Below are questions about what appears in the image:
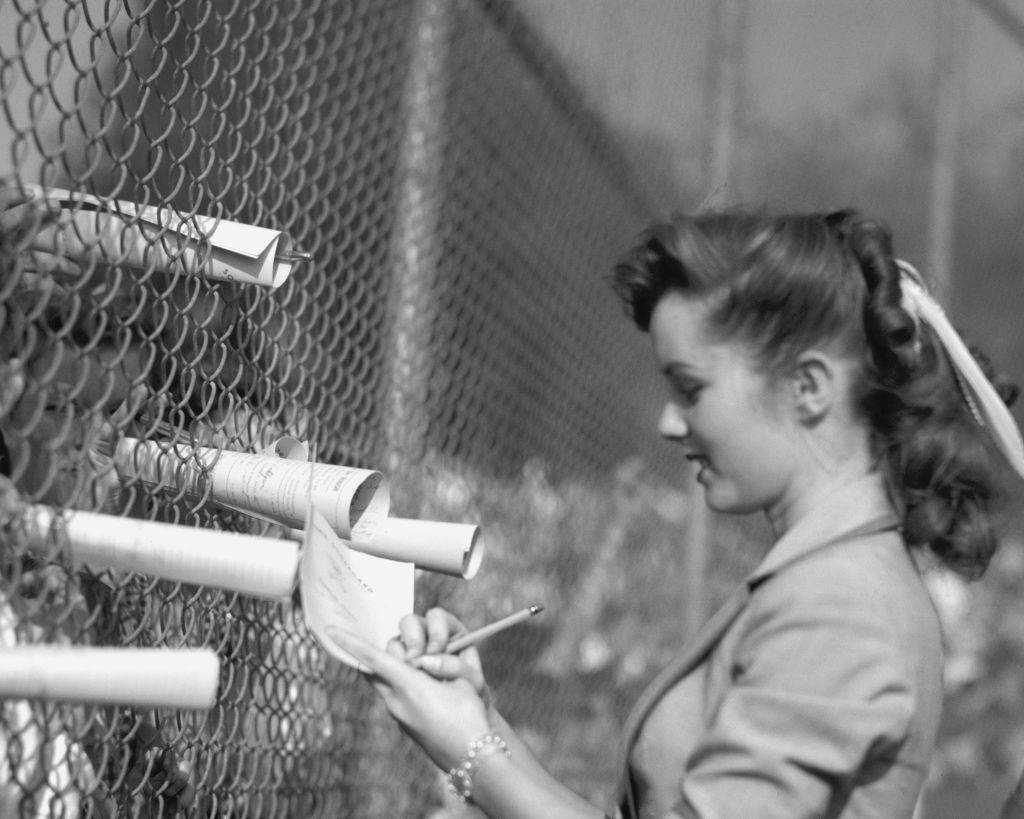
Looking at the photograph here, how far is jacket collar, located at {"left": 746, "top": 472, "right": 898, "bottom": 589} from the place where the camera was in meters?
1.93

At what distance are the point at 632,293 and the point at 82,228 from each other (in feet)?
2.59

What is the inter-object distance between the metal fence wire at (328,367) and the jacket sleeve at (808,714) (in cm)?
72

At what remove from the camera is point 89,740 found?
1970 mm

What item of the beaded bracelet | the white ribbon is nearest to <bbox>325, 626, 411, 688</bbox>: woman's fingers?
the beaded bracelet

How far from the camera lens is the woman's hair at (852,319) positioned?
2.07 meters

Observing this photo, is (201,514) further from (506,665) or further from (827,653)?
(506,665)

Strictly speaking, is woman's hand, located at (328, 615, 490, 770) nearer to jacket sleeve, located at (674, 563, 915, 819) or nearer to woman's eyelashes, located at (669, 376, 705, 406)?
jacket sleeve, located at (674, 563, 915, 819)

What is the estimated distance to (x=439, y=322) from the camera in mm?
3611

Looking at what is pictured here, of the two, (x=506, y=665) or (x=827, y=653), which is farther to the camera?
(x=506, y=665)

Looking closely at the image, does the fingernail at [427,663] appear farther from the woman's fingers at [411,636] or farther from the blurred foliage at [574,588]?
the blurred foliage at [574,588]

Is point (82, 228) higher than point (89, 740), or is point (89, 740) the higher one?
point (82, 228)

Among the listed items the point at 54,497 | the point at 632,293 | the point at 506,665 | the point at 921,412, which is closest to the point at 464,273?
the point at 506,665

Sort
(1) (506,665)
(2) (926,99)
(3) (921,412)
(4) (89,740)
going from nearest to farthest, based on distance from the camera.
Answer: (4) (89,740), (3) (921,412), (1) (506,665), (2) (926,99)

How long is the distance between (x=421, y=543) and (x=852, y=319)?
656 millimetres
